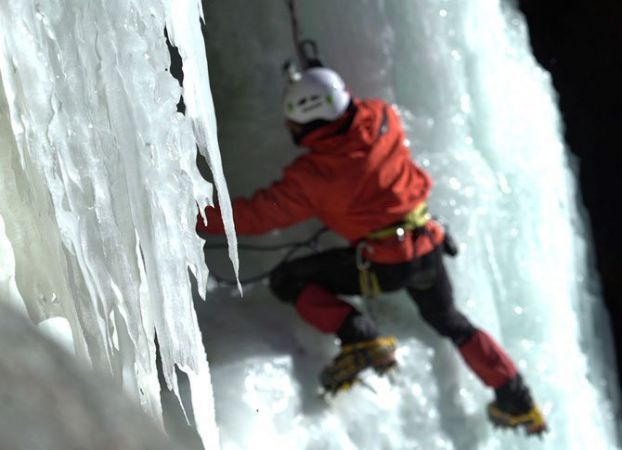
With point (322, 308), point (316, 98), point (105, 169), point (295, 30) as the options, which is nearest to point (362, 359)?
point (322, 308)

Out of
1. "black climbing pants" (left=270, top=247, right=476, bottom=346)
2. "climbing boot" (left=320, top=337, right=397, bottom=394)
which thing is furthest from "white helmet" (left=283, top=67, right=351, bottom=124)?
"climbing boot" (left=320, top=337, right=397, bottom=394)

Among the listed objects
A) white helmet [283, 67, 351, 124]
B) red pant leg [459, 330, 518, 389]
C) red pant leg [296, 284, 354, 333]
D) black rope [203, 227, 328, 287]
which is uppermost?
white helmet [283, 67, 351, 124]

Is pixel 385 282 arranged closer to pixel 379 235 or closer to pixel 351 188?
pixel 379 235

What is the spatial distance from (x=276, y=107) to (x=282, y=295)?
485mm

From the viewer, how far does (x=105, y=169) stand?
0.83 metres

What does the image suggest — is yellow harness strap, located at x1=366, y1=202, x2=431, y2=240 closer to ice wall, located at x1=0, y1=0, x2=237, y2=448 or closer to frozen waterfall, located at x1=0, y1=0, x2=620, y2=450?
frozen waterfall, located at x1=0, y1=0, x2=620, y2=450

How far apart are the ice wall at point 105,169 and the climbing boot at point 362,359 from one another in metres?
0.86

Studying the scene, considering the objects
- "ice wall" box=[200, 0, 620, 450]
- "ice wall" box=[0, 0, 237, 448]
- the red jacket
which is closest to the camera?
"ice wall" box=[0, 0, 237, 448]

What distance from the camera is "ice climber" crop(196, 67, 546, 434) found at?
1.71 metres

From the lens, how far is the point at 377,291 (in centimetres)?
185

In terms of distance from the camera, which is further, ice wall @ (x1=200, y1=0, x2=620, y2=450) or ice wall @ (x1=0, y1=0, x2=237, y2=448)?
ice wall @ (x1=200, y1=0, x2=620, y2=450)

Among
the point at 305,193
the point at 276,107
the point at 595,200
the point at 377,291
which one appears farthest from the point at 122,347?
the point at 595,200

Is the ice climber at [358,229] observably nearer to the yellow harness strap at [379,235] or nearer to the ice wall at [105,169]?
the yellow harness strap at [379,235]

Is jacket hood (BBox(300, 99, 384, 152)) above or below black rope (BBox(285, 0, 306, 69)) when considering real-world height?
below
